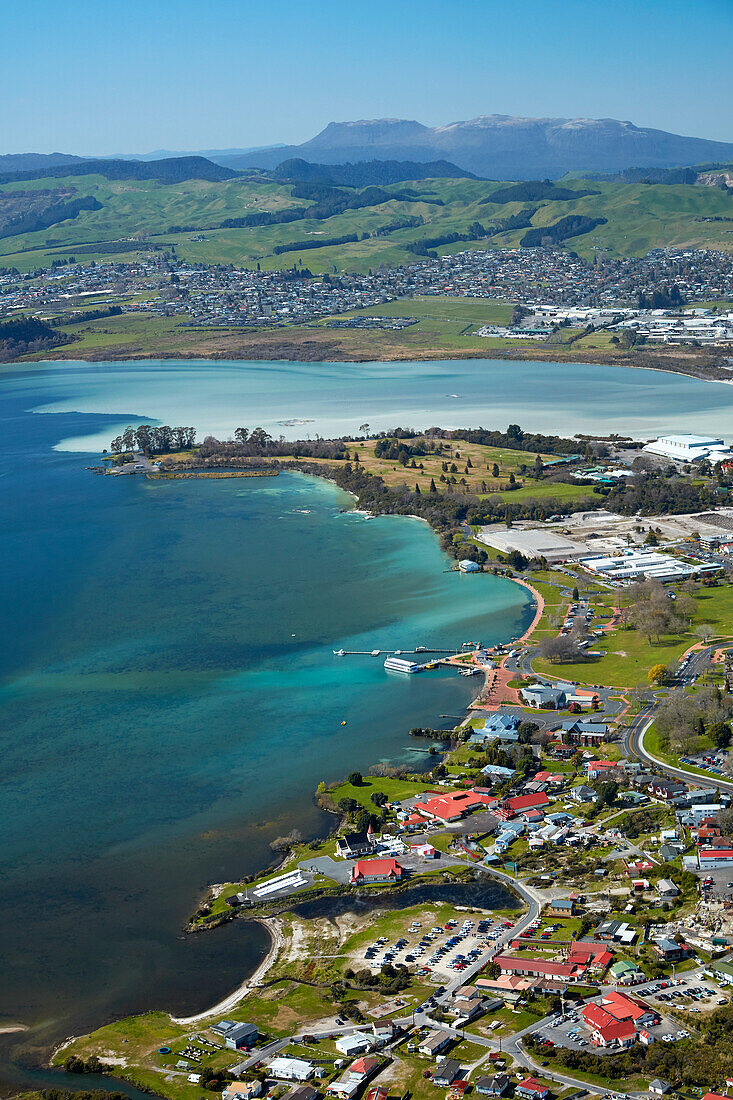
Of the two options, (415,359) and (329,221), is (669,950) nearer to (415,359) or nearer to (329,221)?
(415,359)

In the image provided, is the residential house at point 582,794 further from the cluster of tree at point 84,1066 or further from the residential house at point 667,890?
the cluster of tree at point 84,1066

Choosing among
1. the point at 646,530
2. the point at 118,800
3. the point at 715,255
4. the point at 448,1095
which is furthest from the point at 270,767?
the point at 715,255

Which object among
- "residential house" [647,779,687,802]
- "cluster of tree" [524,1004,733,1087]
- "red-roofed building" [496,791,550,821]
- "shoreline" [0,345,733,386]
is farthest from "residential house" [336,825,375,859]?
"shoreline" [0,345,733,386]

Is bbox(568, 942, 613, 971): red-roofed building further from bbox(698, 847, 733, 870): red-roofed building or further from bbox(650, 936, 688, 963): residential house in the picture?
bbox(698, 847, 733, 870): red-roofed building

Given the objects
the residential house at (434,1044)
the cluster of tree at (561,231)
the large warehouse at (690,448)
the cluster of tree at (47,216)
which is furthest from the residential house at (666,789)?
the cluster of tree at (47,216)

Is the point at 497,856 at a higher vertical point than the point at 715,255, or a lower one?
lower

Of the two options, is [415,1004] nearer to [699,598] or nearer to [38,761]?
[38,761]

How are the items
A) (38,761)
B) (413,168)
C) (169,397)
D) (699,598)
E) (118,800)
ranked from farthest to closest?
(413,168) → (169,397) → (699,598) → (38,761) → (118,800)
